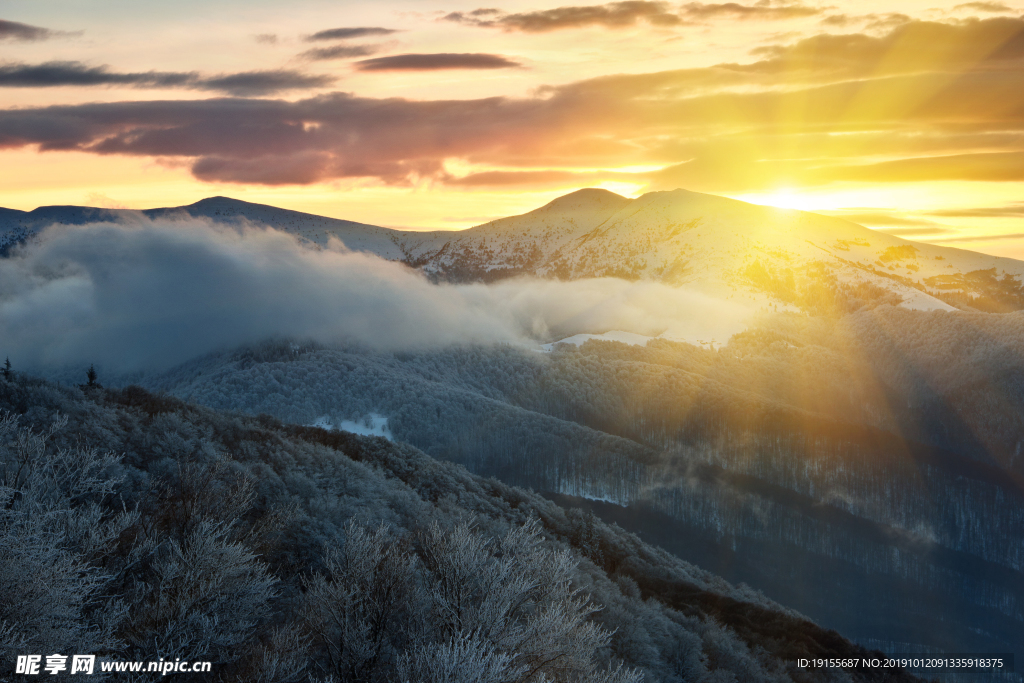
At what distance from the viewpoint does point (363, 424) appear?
15325 centimetres

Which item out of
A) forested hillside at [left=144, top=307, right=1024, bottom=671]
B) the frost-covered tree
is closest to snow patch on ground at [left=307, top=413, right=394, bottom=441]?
forested hillside at [left=144, top=307, right=1024, bottom=671]

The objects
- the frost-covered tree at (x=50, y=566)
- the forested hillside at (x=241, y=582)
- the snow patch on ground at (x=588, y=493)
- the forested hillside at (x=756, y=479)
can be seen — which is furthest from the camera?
the snow patch on ground at (x=588, y=493)

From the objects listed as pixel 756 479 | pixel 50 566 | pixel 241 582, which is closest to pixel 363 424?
pixel 756 479

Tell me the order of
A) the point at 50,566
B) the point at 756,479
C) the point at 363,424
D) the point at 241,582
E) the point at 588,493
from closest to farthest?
the point at 50,566 < the point at 241,582 < the point at 588,493 < the point at 363,424 < the point at 756,479

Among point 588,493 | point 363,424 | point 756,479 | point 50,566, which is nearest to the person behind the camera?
point 50,566

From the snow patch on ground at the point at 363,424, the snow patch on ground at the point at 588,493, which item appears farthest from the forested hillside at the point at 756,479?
the snow patch on ground at the point at 363,424

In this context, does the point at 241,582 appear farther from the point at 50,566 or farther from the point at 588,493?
the point at 588,493

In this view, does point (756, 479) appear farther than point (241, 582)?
Yes

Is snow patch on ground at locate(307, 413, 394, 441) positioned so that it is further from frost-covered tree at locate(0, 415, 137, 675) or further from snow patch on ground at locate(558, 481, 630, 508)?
frost-covered tree at locate(0, 415, 137, 675)

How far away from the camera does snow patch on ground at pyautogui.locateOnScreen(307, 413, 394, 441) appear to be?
497 ft

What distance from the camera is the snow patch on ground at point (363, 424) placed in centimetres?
15150

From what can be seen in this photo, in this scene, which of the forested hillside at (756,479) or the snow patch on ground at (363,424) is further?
the snow patch on ground at (363,424)

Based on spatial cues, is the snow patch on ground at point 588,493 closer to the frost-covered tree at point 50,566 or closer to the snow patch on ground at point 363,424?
the snow patch on ground at point 363,424

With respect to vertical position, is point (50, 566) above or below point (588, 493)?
above
